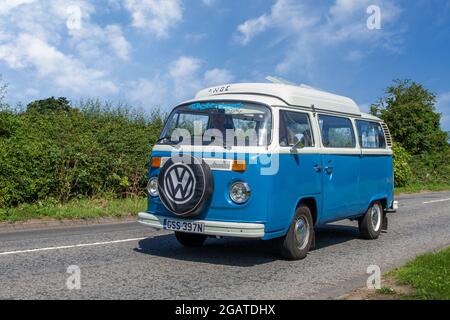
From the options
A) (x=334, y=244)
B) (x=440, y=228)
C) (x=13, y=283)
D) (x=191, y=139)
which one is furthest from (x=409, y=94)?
(x=13, y=283)

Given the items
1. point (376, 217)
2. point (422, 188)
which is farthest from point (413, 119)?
point (376, 217)

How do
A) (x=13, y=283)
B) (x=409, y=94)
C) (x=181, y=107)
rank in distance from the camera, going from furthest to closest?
(x=409, y=94) → (x=181, y=107) → (x=13, y=283)

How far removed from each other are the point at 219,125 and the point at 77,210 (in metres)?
6.80

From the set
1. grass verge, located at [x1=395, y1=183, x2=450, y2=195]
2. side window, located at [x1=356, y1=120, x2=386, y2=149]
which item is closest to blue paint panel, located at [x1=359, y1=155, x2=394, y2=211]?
side window, located at [x1=356, y1=120, x2=386, y2=149]

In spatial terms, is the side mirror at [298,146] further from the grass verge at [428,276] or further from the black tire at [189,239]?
the black tire at [189,239]

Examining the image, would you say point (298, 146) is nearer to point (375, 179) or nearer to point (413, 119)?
point (375, 179)

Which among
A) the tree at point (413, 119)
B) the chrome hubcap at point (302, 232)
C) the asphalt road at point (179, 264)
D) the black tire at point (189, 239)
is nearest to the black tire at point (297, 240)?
the chrome hubcap at point (302, 232)

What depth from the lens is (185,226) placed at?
25.3ft

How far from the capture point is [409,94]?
132 ft

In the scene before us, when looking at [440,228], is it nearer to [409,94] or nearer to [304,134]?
[304,134]

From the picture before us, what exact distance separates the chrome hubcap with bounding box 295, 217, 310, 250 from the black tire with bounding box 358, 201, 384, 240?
2.66 metres

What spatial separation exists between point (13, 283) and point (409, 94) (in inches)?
1491

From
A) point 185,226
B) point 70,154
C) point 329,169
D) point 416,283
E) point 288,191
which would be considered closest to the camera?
point 416,283

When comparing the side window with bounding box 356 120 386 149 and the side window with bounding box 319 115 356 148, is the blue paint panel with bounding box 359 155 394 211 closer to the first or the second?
the side window with bounding box 356 120 386 149
